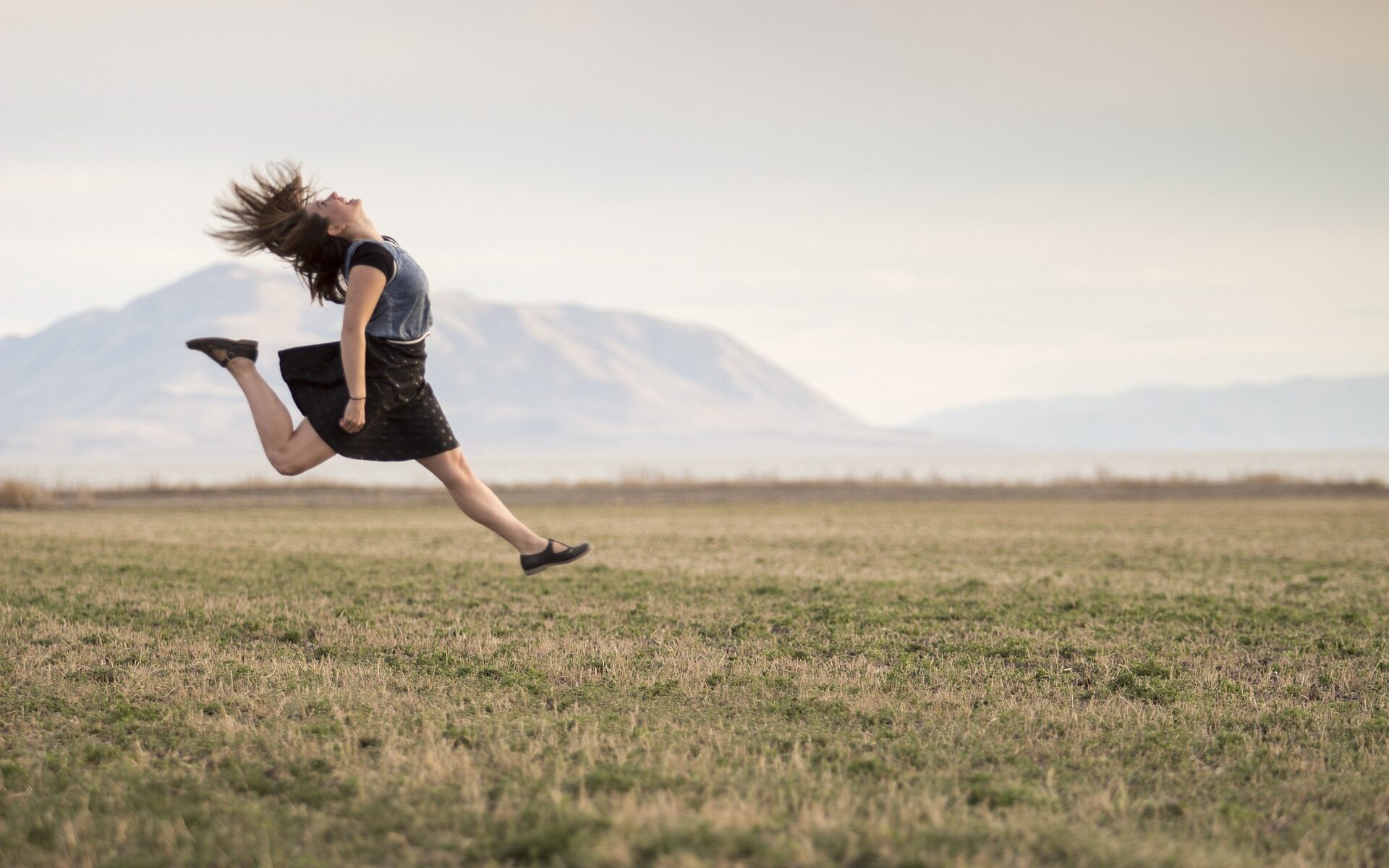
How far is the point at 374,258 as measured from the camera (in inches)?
270

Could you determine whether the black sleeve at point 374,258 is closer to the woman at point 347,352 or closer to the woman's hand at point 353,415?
the woman at point 347,352

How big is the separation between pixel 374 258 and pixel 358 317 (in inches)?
15.0

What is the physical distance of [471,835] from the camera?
13.6 ft

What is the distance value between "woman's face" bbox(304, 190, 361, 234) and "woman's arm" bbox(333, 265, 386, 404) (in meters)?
0.53

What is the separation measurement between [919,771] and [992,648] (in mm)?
3520

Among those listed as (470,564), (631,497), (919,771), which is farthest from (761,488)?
(919,771)

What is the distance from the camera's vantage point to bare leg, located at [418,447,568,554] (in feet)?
24.7

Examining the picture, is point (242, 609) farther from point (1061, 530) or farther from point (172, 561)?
point (1061, 530)

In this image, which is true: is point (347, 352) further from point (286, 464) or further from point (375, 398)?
point (286, 464)

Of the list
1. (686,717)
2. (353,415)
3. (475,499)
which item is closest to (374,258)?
(353,415)

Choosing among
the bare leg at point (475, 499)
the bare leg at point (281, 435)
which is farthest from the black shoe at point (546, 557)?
the bare leg at point (281, 435)

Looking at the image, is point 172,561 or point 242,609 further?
point 172,561

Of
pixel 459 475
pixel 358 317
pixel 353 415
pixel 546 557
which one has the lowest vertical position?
pixel 546 557

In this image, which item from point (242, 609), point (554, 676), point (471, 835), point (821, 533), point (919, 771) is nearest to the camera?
point (471, 835)
